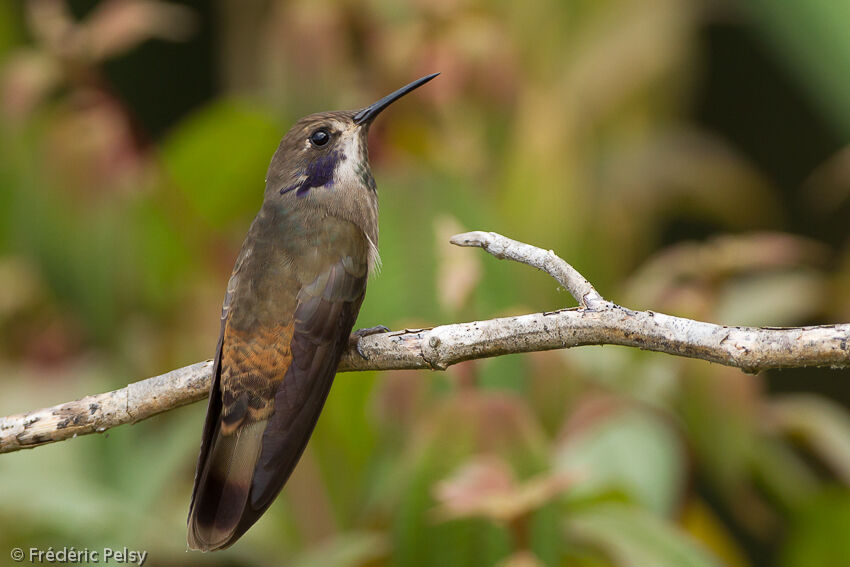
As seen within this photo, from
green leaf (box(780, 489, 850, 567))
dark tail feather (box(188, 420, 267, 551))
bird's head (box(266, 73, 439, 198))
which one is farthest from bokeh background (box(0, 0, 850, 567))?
dark tail feather (box(188, 420, 267, 551))

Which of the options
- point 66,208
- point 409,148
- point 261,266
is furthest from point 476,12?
point 261,266

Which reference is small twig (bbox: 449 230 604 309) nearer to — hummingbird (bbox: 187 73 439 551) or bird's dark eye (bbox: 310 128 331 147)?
hummingbird (bbox: 187 73 439 551)

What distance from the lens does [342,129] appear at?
7.55ft

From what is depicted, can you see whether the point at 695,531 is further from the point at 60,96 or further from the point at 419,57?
the point at 60,96

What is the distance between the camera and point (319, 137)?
228cm

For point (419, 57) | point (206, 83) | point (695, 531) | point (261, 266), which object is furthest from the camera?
point (206, 83)

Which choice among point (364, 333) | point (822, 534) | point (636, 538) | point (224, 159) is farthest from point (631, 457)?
Answer: point (224, 159)

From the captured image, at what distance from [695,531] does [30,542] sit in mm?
1860

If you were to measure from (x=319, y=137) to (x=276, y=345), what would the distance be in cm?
59

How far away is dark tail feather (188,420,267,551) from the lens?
173cm

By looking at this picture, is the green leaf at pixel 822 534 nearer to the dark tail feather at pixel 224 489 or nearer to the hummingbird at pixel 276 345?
the hummingbird at pixel 276 345

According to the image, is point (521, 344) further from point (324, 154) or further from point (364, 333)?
point (324, 154)

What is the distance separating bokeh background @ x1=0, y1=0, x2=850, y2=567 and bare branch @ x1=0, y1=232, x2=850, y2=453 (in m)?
0.43

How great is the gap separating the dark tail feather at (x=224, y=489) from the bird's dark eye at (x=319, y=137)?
72 cm
